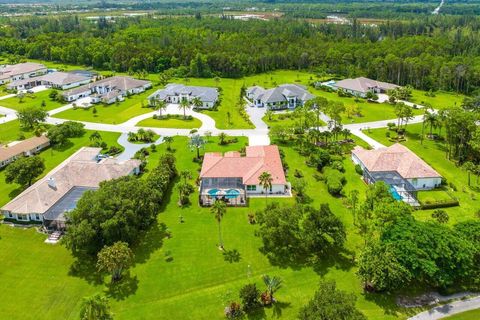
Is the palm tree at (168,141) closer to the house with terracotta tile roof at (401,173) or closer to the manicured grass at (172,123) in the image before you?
the manicured grass at (172,123)

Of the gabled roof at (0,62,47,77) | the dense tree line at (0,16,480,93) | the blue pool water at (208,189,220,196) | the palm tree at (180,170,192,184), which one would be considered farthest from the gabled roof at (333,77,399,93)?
the gabled roof at (0,62,47,77)

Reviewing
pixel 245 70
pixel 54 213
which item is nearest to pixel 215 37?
pixel 245 70

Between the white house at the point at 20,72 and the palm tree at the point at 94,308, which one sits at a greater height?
the white house at the point at 20,72

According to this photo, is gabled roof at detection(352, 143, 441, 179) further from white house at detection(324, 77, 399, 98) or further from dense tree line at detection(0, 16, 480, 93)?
dense tree line at detection(0, 16, 480, 93)

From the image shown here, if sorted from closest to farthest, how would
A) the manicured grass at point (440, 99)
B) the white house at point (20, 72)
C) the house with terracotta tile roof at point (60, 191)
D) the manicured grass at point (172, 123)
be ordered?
the house with terracotta tile roof at point (60, 191)
the manicured grass at point (172, 123)
the manicured grass at point (440, 99)
the white house at point (20, 72)

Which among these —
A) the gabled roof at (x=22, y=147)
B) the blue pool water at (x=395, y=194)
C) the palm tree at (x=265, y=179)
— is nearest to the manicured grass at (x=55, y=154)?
the gabled roof at (x=22, y=147)

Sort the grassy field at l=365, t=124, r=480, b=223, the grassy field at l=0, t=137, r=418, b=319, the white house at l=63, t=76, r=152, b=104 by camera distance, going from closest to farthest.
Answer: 1. the grassy field at l=0, t=137, r=418, b=319
2. the grassy field at l=365, t=124, r=480, b=223
3. the white house at l=63, t=76, r=152, b=104

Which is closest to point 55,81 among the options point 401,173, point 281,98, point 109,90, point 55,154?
point 109,90
